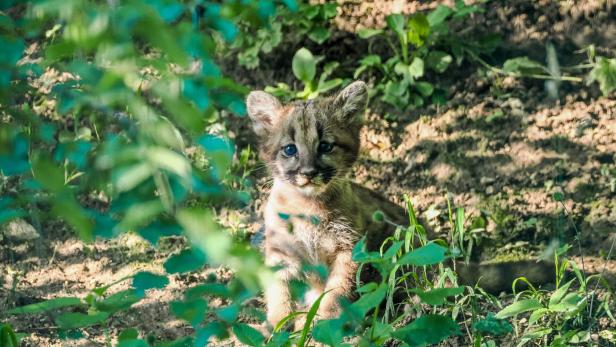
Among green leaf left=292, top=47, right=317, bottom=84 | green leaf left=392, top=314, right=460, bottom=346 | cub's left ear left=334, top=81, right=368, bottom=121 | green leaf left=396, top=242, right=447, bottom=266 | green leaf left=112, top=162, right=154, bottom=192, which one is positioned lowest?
green leaf left=392, top=314, right=460, bottom=346

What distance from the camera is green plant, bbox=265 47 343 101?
271 inches

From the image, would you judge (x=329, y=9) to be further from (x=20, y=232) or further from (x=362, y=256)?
(x=362, y=256)

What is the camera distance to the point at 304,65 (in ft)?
22.6

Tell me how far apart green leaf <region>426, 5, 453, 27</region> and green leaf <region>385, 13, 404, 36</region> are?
0.68 ft

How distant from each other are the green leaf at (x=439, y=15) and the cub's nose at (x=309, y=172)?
6.42 ft

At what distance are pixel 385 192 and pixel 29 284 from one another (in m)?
2.66

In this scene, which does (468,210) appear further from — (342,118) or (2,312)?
(2,312)

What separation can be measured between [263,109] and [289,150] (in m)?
0.43

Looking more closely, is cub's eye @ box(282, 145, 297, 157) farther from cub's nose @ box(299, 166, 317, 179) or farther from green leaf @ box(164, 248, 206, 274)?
green leaf @ box(164, 248, 206, 274)

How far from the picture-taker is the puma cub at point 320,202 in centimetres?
563

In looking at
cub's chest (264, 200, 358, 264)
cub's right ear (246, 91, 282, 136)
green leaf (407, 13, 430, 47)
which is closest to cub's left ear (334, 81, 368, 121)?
cub's right ear (246, 91, 282, 136)

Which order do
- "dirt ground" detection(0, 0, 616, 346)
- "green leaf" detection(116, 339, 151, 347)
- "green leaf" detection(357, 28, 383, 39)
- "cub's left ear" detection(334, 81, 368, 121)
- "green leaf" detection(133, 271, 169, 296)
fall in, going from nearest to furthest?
1. "green leaf" detection(133, 271, 169, 296)
2. "green leaf" detection(116, 339, 151, 347)
3. "cub's left ear" detection(334, 81, 368, 121)
4. "dirt ground" detection(0, 0, 616, 346)
5. "green leaf" detection(357, 28, 383, 39)

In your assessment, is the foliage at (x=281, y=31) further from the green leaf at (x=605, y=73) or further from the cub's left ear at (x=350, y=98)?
the green leaf at (x=605, y=73)

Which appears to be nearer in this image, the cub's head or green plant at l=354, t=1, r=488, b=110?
the cub's head
